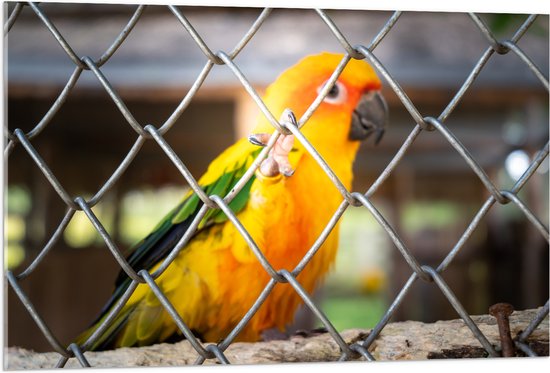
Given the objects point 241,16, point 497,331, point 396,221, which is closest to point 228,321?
point 497,331

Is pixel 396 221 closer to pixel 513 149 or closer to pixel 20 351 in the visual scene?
pixel 513 149

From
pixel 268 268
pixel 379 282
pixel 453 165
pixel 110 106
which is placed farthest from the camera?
pixel 453 165

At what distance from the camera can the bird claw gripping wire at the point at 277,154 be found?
2.68 feet

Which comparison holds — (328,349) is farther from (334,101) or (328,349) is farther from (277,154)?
(334,101)

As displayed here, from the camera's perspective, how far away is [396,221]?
3.09 meters

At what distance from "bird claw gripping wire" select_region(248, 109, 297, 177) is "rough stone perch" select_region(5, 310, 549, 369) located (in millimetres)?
233

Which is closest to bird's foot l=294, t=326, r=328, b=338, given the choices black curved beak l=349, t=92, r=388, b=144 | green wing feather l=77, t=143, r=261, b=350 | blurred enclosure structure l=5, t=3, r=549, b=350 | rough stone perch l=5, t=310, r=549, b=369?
rough stone perch l=5, t=310, r=549, b=369

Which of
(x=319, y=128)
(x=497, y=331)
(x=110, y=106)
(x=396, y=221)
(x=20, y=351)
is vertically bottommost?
(x=20, y=351)

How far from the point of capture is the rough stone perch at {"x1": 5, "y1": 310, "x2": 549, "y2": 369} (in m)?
A: 0.75

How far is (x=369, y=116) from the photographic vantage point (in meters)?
0.96

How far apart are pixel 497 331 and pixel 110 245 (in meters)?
0.45

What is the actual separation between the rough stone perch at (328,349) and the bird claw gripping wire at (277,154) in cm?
23

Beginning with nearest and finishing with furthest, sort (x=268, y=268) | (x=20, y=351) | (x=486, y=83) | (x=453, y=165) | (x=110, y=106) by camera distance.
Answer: (x=268, y=268) → (x=20, y=351) → (x=486, y=83) → (x=110, y=106) → (x=453, y=165)

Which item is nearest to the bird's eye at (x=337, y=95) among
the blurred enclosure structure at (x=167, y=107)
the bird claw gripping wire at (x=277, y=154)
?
the bird claw gripping wire at (x=277, y=154)
